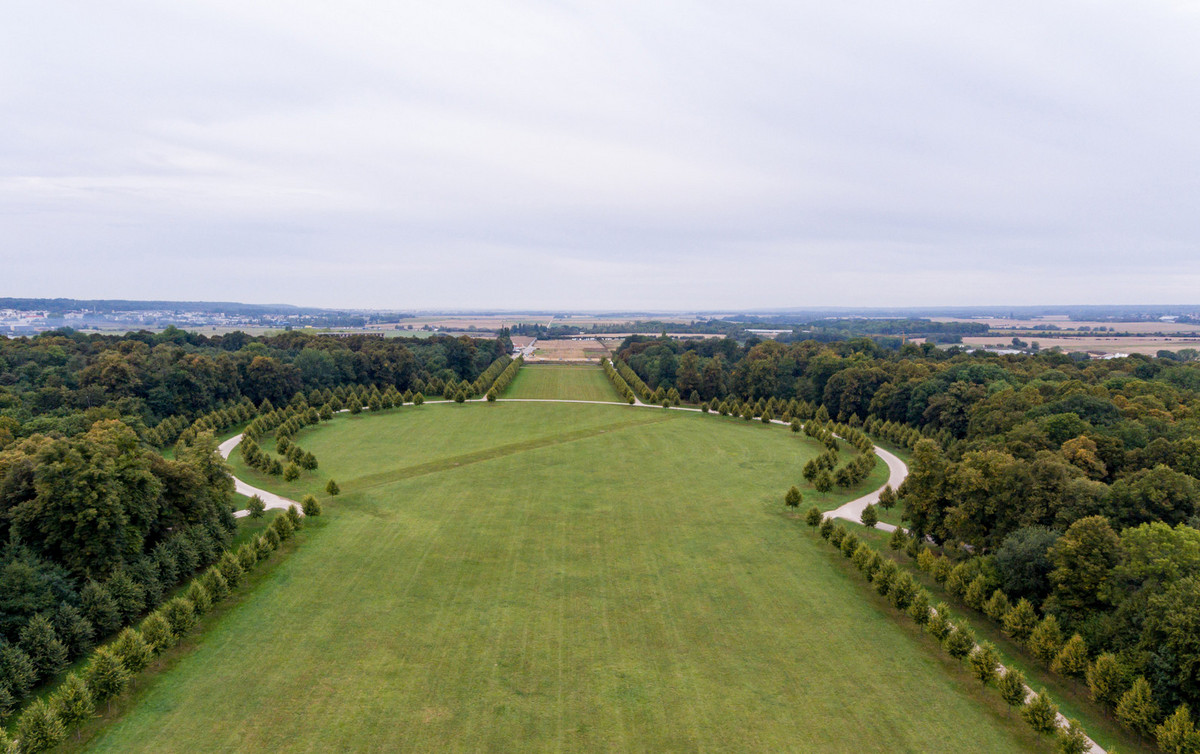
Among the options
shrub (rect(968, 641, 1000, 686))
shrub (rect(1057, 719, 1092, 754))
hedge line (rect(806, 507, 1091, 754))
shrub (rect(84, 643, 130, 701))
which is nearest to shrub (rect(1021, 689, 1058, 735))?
hedge line (rect(806, 507, 1091, 754))

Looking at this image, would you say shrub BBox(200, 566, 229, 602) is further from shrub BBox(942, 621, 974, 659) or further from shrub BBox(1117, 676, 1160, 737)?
shrub BBox(1117, 676, 1160, 737)

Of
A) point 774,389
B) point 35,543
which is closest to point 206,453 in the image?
point 35,543

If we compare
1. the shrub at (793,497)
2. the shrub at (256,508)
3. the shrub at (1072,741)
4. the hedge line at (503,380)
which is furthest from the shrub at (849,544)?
the hedge line at (503,380)

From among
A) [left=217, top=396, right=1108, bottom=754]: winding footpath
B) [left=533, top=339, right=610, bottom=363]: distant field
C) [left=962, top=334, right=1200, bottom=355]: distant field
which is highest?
[left=962, top=334, right=1200, bottom=355]: distant field

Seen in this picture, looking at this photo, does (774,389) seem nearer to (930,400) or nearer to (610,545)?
(930,400)

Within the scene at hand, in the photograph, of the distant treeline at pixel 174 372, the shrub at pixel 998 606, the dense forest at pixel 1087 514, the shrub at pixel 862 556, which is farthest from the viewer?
the distant treeline at pixel 174 372

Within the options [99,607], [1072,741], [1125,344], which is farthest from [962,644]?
[1125,344]

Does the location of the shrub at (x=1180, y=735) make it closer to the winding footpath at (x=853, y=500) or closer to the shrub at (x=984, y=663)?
the winding footpath at (x=853, y=500)
